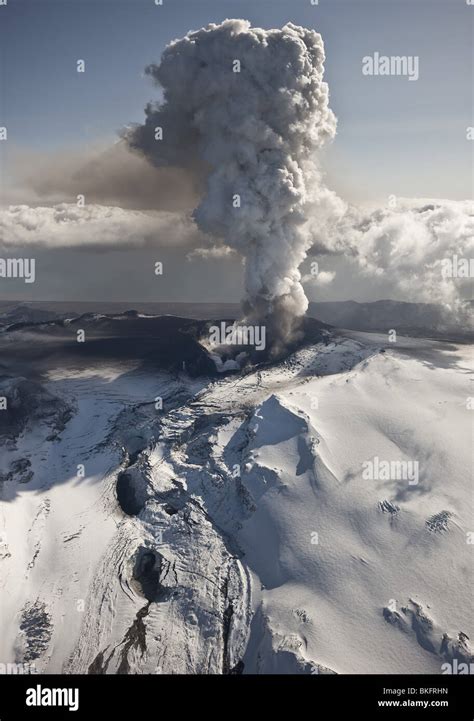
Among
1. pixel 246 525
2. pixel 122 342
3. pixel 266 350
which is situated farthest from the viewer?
pixel 122 342

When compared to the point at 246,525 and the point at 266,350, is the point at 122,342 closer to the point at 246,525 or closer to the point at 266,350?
the point at 266,350

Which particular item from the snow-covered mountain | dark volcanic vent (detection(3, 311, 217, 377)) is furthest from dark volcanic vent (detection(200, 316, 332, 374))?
the snow-covered mountain

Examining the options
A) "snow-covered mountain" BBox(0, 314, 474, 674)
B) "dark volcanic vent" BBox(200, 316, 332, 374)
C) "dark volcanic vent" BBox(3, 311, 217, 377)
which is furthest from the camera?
"dark volcanic vent" BBox(3, 311, 217, 377)

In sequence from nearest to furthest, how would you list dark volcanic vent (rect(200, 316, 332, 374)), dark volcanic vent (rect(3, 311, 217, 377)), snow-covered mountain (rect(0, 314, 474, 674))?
1. snow-covered mountain (rect(0, 314, 474, 674))
2. dark volcanic vent (rect(200, 316, 332, 374))
3. dark volcanic vent (rect(3, 311, 217, 377))

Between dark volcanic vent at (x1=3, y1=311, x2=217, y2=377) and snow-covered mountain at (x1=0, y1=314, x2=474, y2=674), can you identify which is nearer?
snow-covered mountain at (x1=0, y1=314, x2=474, y2=674)

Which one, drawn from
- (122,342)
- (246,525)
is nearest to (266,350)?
(122,342)

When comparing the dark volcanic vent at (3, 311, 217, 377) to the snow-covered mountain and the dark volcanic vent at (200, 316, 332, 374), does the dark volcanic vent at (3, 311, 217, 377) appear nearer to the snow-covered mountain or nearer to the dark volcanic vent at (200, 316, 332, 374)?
the dark volcanic vent at (200, 316, 332, 374)

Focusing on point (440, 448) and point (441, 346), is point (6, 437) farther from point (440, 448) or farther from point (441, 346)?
point (441, 346)

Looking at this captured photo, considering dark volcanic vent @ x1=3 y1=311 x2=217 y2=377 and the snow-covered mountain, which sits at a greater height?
dark volcanic vent @ x1=3 y1=311 x2=217 y2=377
